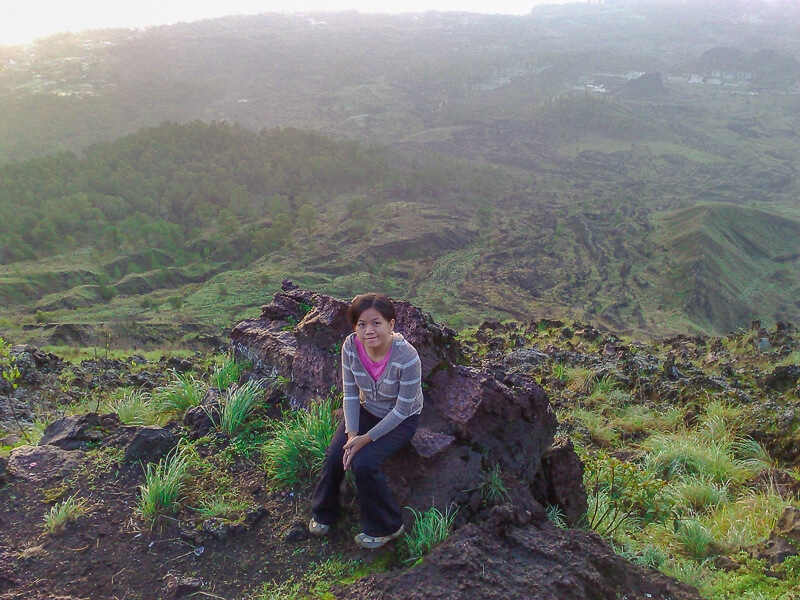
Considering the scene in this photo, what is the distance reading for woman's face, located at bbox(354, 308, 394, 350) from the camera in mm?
2641

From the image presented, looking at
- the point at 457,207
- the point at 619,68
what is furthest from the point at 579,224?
the point at 619,68

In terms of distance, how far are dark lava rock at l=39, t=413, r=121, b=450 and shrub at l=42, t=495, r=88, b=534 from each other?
0.66 m

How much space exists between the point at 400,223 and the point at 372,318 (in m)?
25.7

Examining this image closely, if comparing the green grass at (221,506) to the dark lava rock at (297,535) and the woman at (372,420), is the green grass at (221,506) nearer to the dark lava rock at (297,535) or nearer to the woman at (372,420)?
the dark lava rock at (297,535)

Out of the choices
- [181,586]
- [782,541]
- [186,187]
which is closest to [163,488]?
[181,586]

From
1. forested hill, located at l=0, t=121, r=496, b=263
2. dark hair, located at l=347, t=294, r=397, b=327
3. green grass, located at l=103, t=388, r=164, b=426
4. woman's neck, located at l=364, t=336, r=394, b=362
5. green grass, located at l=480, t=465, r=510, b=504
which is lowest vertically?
forested hill, located at l=0, t=121, r=496, b=263

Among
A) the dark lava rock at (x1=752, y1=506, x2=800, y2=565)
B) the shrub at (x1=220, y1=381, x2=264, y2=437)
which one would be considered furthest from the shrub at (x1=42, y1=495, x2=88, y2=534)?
the dark lava rock at (x1=752, y1=506, x2=800, y2=565)

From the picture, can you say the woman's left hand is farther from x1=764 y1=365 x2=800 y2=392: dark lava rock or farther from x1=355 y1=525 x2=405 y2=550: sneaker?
x1=764 y1=365 x2=800 y2=392: dark lava rock

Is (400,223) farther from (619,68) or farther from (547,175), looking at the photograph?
(619,68)

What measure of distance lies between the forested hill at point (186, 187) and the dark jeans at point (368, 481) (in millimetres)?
22898

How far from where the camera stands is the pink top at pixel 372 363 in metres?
2.73

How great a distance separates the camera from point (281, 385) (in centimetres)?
Result: 409

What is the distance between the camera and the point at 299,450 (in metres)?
3.15

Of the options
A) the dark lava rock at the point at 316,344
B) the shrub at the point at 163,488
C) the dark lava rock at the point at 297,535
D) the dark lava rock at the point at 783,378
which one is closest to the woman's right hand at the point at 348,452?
the dark lava rock at the point at 297,535
